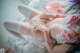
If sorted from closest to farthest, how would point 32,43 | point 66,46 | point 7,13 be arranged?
point 66,46, point 32,43, point 7,13

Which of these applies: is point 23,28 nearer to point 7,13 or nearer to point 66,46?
point 7,13

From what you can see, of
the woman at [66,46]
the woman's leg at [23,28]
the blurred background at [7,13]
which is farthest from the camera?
the blurred background at [7,13]

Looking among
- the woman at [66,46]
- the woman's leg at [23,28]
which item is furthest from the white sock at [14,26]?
the woman at [66,46]

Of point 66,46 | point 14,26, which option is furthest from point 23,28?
point 66,46

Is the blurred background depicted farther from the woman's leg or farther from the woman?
the woman

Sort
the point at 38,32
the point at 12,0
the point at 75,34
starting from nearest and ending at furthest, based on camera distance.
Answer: the point at 75,34, the point at 38,32, the point at 12,0

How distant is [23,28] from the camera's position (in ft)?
3.34

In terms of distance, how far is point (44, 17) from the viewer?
3.19ft

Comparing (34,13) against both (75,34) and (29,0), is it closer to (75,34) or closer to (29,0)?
(29,0)

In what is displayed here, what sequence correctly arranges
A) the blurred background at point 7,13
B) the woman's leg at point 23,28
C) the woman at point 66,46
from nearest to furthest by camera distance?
1. the woman at point 66,46
2. the woman's leg at point 23,28
3. the blurred background at point 7,13

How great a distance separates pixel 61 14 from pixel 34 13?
20 cm

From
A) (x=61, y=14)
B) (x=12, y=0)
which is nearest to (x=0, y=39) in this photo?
(x=12, y=0)

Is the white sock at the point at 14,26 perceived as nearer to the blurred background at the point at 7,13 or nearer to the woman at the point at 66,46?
the blurred background at the point at 7,13

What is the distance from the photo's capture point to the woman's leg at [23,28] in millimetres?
982
